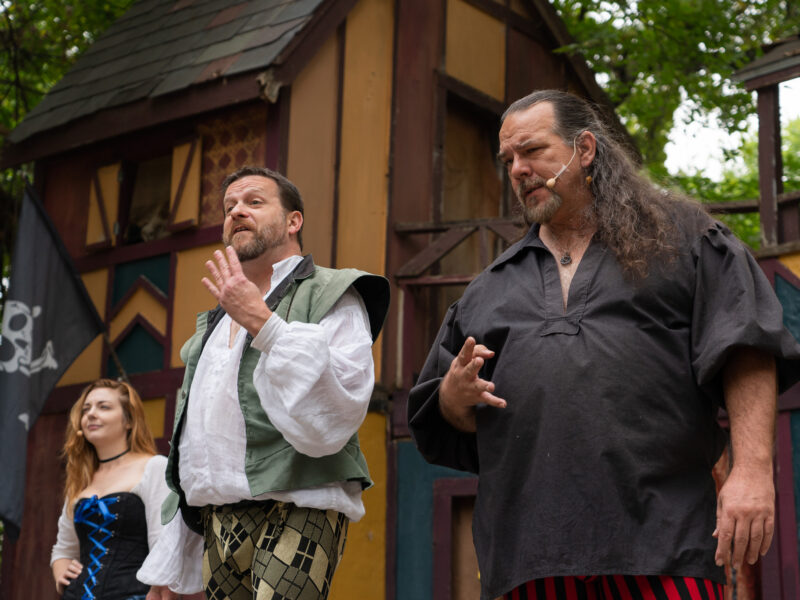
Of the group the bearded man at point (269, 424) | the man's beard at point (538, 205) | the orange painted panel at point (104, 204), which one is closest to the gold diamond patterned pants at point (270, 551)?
the bearded man at point (269, 424)

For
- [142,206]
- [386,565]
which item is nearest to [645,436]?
[386,565]

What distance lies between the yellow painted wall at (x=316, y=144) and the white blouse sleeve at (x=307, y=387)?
5.01 metres

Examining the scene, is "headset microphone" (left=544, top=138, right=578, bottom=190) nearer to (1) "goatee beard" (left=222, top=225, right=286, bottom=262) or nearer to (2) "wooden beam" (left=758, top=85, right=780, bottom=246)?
(1) "goatee beard" (left=222, top=225, right=286, bottom=262)

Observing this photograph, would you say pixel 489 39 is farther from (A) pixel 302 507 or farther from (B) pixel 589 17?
(A) pixel 302 507

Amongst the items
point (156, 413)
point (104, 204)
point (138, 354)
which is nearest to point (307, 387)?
point (156, 413)

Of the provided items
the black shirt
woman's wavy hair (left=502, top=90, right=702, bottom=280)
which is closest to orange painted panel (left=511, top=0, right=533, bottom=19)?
woman's wavy hair (left=502, top=90, right=702, bottom=280)

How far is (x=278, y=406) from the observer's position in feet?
11.5

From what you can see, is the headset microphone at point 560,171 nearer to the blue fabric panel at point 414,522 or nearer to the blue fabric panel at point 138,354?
the blue fabric panel at point 414,522

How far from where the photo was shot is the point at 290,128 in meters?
8.74

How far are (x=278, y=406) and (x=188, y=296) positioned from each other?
5.58m

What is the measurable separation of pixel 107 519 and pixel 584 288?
340 cm

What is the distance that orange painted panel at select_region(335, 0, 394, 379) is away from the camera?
900cm

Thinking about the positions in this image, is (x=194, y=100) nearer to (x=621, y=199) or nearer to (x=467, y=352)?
(x=621, y=199)

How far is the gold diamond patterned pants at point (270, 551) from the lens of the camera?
3.52m
